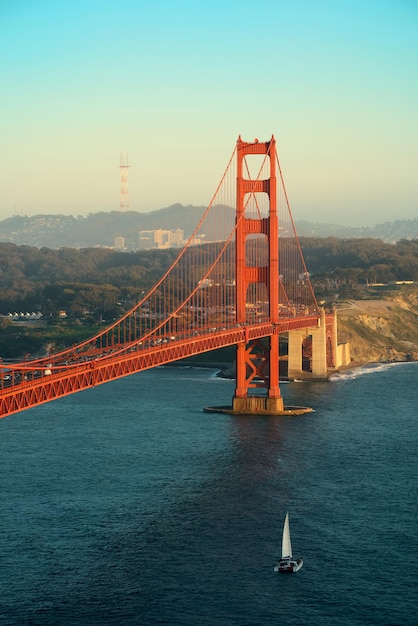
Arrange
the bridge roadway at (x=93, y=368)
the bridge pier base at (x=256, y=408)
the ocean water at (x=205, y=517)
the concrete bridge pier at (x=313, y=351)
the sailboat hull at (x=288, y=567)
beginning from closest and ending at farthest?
the ocean water at (x=205, y=517) → the sailboat hull at (x=288, y=567) → the bridge roadway at (x=93, y=368) → the bridge pier base at (x=256, y=408) → the concrete bridge pier at (x=313, y=351)

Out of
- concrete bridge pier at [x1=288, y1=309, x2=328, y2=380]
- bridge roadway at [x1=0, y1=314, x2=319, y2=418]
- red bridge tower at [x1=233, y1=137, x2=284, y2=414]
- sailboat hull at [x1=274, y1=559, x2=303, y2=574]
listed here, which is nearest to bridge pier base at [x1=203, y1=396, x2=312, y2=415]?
red bridge tower at [x1=233, y1=137, x2=284, y2=414]

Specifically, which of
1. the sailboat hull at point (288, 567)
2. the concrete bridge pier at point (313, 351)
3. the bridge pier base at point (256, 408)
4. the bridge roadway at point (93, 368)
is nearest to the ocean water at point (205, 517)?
the sailboat hull at point (288, 567)

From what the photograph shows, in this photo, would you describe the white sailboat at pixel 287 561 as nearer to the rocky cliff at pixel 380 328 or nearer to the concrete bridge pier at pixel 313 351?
the concrete bridge pier at pixel 313 351

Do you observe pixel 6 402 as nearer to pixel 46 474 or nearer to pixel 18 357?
pixel 46 474

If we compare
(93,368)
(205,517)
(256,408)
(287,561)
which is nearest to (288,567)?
(287,561)

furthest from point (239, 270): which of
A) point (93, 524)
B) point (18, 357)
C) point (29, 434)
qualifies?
point (18, 357)

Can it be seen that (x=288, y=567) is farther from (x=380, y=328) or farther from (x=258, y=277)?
(x=380, y=328)
